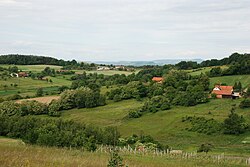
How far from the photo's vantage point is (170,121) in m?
71.4

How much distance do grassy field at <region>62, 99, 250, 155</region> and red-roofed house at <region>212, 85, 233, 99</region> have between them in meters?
3.99

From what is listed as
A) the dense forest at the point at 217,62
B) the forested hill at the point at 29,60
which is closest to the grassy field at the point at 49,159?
the dense forest at the point at 217,62

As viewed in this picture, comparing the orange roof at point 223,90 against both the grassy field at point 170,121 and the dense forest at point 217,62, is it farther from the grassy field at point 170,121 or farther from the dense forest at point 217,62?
the dense forest at point 217,62

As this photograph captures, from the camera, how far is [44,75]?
→ 421 feet

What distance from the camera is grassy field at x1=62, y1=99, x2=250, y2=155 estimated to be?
187 ft

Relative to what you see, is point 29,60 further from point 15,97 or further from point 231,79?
point 231,79

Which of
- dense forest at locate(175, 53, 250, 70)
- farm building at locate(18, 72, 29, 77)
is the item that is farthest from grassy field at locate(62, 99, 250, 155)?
dense forest at locate(175, 53, 250, 70)

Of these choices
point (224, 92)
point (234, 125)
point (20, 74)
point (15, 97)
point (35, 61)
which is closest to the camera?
point (234, 125)

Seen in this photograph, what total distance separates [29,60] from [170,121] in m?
Answer: 111

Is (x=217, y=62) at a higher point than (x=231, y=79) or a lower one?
higher

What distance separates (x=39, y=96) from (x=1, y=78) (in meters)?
21.0

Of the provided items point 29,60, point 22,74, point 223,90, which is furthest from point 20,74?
point 223,90

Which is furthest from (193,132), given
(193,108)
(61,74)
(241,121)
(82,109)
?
(61,74)

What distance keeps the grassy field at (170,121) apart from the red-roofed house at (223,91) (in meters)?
3.99
